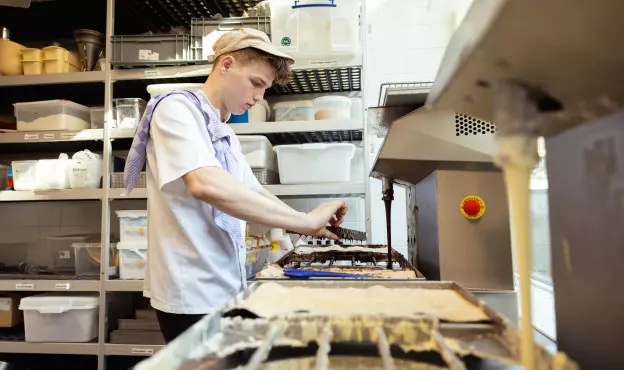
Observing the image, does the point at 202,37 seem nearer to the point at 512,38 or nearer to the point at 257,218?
the point at 257,218

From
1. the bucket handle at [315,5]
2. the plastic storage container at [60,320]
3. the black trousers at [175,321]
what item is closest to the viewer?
the black trousers at [175,321]

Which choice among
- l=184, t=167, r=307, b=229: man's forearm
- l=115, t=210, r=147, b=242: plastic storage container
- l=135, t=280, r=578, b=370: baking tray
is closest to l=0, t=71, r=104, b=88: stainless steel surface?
l=115, t=210, r=147, b=242: plastic storage container

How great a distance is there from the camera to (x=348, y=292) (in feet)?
2.96

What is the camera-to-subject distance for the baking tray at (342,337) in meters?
0.58

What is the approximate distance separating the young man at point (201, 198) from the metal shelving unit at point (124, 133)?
934mm

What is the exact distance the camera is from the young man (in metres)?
1.19

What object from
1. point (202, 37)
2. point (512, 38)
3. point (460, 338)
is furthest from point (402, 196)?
point (512, 38)

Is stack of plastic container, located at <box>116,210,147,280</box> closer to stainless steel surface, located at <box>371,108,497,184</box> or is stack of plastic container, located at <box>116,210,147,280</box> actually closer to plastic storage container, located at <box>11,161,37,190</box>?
plastic storage container, located at <box>11,161,37,190</box>

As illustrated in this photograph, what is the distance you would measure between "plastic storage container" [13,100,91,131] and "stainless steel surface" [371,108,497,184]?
7.04 feet

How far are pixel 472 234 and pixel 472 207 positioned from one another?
0.23 ft

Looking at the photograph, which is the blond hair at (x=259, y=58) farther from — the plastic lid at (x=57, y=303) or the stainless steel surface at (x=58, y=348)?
the stainless steel surface at (x=58, y=348)

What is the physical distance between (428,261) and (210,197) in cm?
66

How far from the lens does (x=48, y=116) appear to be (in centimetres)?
251

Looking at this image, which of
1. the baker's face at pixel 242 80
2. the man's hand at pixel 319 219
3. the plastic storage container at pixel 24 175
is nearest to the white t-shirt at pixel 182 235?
the baker's face at pixel 242 80
